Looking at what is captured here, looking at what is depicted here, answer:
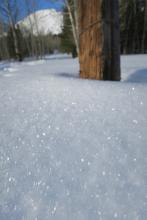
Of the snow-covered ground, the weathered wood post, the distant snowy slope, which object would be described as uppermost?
the distant snowy slope

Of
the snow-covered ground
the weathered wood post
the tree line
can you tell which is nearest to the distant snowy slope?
the tree line

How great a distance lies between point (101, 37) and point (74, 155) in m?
1.01

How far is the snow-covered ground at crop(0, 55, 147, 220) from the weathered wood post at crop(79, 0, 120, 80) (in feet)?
1.57

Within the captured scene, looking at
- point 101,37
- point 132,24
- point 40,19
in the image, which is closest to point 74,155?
point 101,37

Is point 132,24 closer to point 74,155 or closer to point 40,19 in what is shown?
point 40,19

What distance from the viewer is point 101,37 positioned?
1.53 meters

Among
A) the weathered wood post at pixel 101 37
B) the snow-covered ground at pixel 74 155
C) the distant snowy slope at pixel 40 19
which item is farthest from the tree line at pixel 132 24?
the snow-covered ground at pixel 74 155

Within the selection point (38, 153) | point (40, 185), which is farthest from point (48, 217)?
point (38, 153)

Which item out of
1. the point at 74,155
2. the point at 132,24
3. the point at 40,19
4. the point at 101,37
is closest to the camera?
the point at 74,155

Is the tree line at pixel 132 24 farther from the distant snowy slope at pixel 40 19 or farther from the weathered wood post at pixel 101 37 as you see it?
the weathered wood post at pixel 101 37

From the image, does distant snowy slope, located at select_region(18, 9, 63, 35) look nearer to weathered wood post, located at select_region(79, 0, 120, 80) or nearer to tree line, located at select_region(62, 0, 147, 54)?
tree line, located at select_region(62, 0, 147, 54)

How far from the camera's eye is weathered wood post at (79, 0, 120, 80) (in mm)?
1532

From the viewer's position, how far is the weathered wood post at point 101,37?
1.53m

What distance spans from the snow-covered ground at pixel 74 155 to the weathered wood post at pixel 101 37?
48cm
